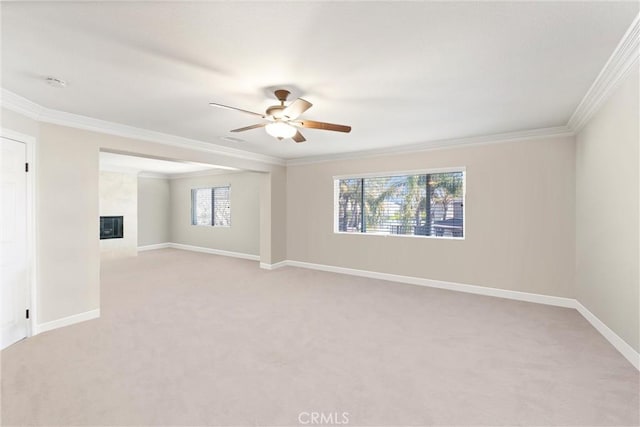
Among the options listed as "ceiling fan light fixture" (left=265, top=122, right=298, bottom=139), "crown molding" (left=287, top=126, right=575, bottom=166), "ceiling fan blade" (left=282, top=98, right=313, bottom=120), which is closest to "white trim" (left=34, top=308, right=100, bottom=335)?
"ceiling fan light fixture" (left=265, top=122, right=298, bottom=139)

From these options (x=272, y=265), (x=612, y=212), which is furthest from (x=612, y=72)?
(x=272, y=265)

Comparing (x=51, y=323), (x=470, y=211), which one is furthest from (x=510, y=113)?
(x=51, y=323)

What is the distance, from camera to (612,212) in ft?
8.94

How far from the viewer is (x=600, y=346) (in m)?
2.72

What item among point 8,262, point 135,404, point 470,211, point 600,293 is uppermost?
point 470,211

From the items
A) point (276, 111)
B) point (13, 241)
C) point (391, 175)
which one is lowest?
point (13, 241)

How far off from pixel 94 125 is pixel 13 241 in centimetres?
146

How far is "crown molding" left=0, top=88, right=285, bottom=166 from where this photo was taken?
2.72 metres

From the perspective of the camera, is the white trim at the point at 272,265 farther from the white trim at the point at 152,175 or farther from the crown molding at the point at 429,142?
the white trim at the point at 152,175

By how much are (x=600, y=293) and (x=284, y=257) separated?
501 cm

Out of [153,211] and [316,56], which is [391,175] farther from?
[153,211]

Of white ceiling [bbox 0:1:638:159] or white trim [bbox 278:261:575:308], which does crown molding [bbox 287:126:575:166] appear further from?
white trim [bbox 278:261:575:308]

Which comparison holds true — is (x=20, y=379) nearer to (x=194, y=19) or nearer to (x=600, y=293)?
(x=194, y=19)

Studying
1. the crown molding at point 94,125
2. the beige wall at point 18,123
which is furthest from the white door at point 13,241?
the crown molding at point 94,125
